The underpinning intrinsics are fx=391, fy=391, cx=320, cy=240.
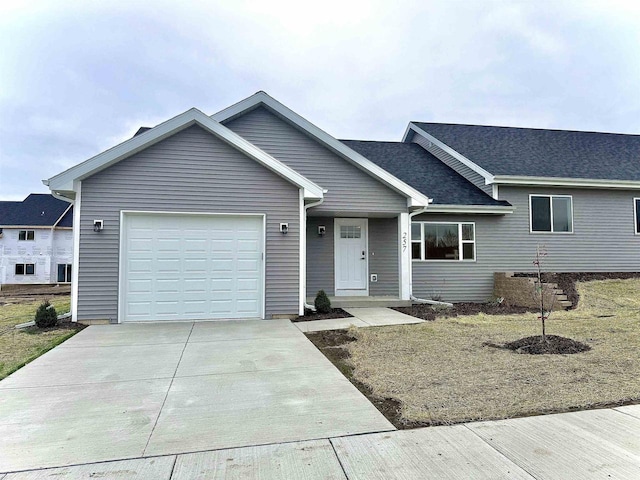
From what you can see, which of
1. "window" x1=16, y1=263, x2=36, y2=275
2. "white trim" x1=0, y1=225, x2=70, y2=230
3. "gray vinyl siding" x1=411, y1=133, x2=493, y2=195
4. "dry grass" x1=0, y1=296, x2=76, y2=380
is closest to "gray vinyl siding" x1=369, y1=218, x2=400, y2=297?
"gray vinyl siding" x1=411, y1=133, x2=493, y2=195

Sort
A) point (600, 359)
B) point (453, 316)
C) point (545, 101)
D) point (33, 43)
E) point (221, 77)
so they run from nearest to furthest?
point (600, 359), point (453, 316), point (33, 43), point (221, 77), point (545, 101)

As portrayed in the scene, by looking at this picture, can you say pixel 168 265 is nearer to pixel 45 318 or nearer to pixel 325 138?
pixel 45 318

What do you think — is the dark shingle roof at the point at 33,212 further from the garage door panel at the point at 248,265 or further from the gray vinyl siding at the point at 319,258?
the garage door panel at the point at 248,265

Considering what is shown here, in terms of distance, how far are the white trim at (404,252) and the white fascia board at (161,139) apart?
276cm

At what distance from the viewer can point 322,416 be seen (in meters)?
3.43

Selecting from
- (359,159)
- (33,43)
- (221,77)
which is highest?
(221,77)

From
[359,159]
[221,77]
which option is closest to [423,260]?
[359,159]

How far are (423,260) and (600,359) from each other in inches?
263

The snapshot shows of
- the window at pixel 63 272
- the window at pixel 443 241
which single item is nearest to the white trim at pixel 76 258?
the window at pixel 443 241

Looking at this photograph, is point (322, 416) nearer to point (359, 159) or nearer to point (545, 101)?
point (359, 159)

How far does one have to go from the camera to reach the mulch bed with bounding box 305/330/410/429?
133 inches

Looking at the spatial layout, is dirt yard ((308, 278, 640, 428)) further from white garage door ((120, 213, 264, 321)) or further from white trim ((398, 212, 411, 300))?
white garage door ((120, 213, 264, 321))

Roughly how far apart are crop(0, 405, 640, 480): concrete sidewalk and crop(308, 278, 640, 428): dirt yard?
0.32 meters

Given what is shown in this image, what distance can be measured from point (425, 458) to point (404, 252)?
798 cm
